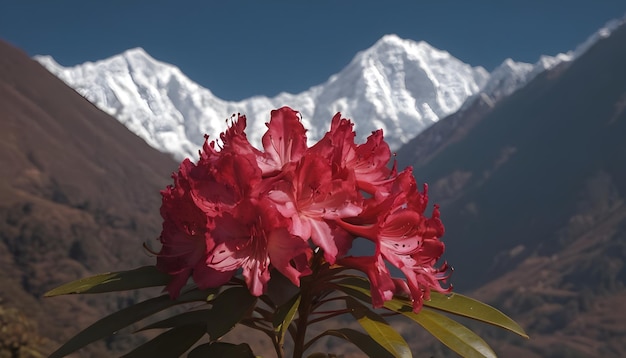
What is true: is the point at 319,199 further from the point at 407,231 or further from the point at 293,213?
the point at 407,231

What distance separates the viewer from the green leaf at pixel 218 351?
2561 millimetres

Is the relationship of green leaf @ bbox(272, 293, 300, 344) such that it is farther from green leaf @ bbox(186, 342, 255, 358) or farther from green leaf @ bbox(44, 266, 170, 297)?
green leaf @ bbox(44, 266, 170, 297)

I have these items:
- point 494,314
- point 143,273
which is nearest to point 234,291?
point 143,273

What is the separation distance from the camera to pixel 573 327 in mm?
187875

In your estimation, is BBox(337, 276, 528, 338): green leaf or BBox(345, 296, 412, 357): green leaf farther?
BBox(337, 276, 528, 338): green leaf

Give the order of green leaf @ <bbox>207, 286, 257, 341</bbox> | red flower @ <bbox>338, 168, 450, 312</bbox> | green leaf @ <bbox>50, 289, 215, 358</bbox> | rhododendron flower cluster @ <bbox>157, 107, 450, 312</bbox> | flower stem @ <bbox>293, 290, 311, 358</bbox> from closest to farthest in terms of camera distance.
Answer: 1. green leaf @ <bbox>207, 286, 257, 341</bbox>
2. rhododendron flower cluster @ <bbox>157, 107, 450, 312</bbox>
3. red flower @ <bbox>338, 168, 450, 312</bbox>
4. green leaf @ <bbox>50, 289, 215, 358</bbox>
5. flower stem @ <bbox>293, 290, 311, 358</bbox>

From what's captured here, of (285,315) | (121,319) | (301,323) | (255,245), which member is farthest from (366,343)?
(121,319)

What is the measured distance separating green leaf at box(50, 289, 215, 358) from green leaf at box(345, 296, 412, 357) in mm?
532

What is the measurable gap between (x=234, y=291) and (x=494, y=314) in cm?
96

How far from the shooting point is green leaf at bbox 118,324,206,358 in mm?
2715

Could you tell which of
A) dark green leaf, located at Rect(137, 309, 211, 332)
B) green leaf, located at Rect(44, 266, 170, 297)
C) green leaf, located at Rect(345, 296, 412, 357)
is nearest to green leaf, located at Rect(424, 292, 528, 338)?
green leaf, located at Rect(345, 296, 412, 357)

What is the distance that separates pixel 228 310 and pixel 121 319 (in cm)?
52

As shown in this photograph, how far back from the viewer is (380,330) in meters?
2.64

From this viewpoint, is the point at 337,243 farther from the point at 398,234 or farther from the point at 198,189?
the point at 198,189
